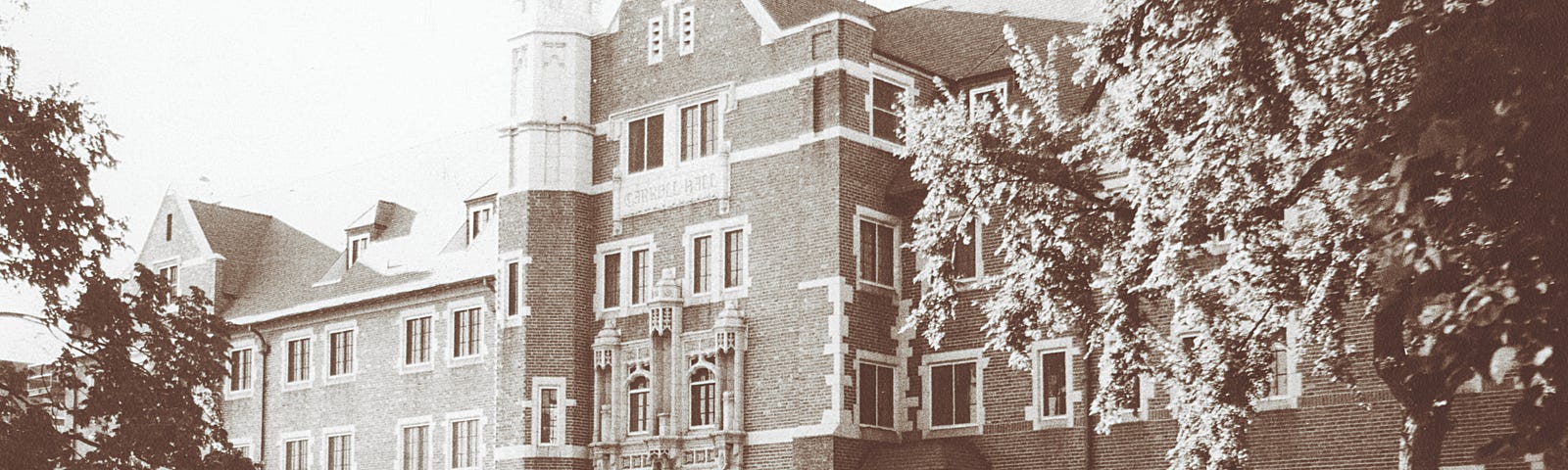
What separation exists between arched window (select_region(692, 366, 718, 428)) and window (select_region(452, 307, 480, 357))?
300 inches

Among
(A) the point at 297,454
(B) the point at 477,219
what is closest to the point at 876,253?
(B) the point at 477,219

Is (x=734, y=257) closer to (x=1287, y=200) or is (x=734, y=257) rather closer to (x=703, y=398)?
(x=703, y=398)

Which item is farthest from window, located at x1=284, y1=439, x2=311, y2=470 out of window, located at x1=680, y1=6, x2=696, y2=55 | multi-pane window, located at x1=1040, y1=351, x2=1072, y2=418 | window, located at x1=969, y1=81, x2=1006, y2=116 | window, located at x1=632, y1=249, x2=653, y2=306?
multi-pane window, located at x1=1040, y1=351, x2=1072, y2=418

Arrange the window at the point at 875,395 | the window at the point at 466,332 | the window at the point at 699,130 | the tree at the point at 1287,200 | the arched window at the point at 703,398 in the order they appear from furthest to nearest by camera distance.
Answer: the window at the point at 466,332 < the window at the point at 699,130 < the arched window at the point at 703,398 < the window at the point at 875,395 < the tree at the point at 1287,200

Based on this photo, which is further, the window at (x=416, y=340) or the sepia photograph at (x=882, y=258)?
the window at (x=416, y=340)

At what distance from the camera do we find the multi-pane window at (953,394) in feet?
109

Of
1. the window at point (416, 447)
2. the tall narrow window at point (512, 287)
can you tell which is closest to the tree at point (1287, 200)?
the tall narrow window at point (512, 287)

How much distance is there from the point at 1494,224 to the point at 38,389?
5027 cm

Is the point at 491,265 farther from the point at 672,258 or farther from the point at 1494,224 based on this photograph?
the point at 1494,224

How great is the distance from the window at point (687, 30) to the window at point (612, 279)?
13.2 feet

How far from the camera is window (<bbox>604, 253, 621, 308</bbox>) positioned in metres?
36.8

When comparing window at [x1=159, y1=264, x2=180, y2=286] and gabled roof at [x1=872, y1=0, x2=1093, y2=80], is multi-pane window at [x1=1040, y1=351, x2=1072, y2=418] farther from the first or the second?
window at [x1=159, y1=264, x2=180, y2=286]

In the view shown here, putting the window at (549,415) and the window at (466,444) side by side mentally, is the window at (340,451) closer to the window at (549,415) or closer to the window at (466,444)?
the window at (466,444)

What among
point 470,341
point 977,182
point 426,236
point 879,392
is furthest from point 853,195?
point 426,236
